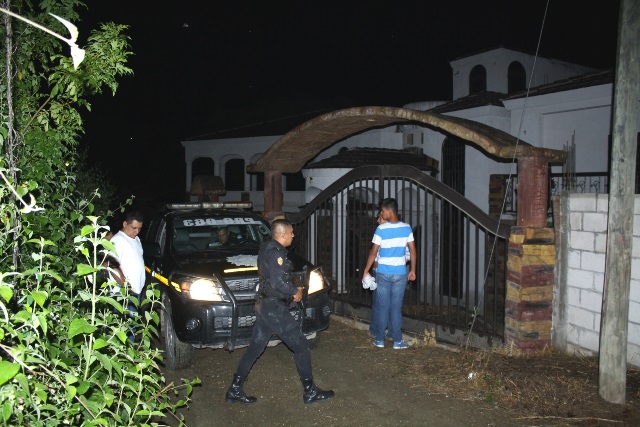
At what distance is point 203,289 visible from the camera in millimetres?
5852

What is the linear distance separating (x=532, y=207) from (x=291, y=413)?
3524 mm

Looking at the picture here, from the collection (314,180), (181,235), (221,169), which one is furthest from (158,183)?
(181,235)

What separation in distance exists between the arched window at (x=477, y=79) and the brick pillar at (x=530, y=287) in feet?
47.9

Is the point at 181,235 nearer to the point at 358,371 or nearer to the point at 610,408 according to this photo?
the point at 358,371

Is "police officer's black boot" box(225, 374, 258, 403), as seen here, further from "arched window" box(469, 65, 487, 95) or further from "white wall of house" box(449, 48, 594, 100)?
"arched window" box(469, 65, 487, 95)

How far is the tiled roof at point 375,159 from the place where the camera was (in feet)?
43.2

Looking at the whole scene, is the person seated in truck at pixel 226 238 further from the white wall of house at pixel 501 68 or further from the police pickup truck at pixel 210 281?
the white wall of house at pixel 501 68

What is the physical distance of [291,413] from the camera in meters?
4.96

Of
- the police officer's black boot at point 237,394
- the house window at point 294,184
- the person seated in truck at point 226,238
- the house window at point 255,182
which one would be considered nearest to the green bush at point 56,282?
the police officer's black boot at point 237,394

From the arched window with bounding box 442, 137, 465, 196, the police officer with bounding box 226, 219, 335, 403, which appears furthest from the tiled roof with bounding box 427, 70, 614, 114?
the police officer with bounding box 226, 219, 335, 403

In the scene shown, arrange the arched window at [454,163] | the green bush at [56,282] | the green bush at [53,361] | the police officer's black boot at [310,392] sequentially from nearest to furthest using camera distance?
the green bush at [53,361] → the green bush at [56,282] → the police officer's black boot at [310,392] → the arched window at [454,163]

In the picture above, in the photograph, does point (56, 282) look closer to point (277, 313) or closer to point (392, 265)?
point (277, 313)

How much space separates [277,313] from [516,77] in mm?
17171

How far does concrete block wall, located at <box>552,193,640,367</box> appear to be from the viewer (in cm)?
569
